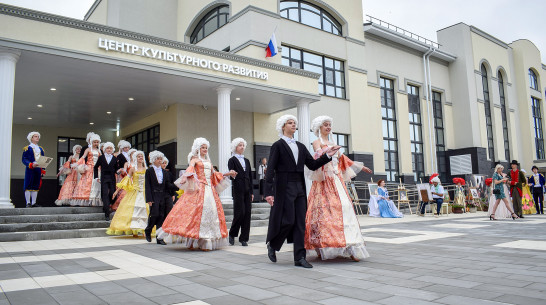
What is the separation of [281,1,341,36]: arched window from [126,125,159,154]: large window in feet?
28.1

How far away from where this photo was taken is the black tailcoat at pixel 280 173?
5.23m

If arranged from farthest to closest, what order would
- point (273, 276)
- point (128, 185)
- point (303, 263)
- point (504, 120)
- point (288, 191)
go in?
point (504, 120) < point (128, 185) < point (288, 191) < point (303, 263) < point (273, 276)

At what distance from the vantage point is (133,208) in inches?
360

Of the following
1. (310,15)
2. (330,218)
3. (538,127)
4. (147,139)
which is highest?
(310,15)

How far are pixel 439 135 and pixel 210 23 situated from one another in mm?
17782

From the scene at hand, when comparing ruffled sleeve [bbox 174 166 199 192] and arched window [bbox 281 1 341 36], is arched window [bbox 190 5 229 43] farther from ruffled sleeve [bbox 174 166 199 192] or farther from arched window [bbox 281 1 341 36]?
ruffled sleeve [bbox 174 166 199 192]

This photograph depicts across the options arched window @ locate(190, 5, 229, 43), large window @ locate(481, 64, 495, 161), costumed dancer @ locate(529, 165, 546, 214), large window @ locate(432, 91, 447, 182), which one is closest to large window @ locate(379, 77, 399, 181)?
large window @ locate(432, 91, 447, 182)

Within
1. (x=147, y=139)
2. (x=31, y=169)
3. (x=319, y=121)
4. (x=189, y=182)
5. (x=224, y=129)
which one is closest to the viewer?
(x=319, y=121)

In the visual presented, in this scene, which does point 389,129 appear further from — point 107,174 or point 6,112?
point 6,112

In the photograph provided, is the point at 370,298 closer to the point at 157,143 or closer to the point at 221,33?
the point at 157,143

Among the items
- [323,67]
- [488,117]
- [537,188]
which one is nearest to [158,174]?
[323,67]

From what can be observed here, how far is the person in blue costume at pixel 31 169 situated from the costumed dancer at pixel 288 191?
8.15m

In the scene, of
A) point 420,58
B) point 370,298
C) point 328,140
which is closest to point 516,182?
point 328,140

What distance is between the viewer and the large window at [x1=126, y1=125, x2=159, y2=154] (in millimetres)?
18625
